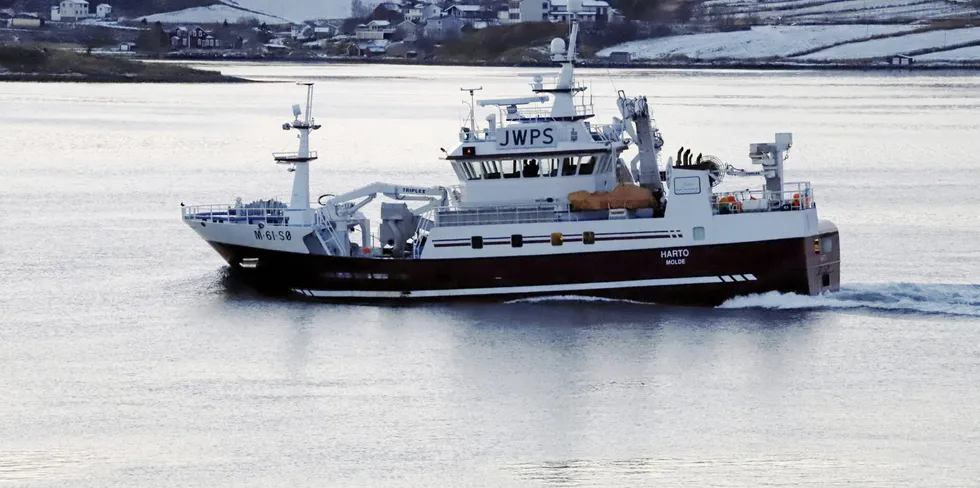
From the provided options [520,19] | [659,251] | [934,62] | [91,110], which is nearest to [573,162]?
[659,251]

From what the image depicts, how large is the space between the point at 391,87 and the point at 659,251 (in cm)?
9627

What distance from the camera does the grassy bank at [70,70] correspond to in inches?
5084

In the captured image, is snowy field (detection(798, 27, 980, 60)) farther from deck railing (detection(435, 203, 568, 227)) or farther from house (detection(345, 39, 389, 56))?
deck railing (detection(435, 203, 568, 227))

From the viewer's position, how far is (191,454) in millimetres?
24562

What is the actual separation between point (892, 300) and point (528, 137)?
27.3 feet

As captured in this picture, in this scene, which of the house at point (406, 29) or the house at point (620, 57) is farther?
the house at point (406, 29)

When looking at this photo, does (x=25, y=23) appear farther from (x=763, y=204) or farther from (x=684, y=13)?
(x=763, y=204)

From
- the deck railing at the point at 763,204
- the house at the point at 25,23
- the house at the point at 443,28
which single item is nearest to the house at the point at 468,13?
the house at the point at 443,28

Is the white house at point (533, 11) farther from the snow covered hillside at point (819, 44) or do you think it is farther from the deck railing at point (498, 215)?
the deck railing at point (498, 215)

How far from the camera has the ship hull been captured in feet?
114

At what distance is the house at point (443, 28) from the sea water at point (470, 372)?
409ft

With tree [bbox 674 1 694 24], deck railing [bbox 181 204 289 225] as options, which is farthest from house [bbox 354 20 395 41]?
deck railing [bbox 181 204 289 225]

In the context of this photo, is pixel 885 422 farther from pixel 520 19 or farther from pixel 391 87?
pixel 520 19

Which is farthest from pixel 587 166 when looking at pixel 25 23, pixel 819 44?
pixel 25 23
